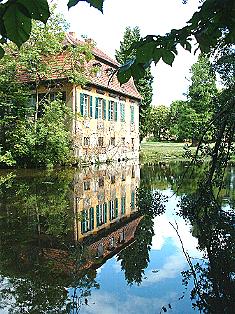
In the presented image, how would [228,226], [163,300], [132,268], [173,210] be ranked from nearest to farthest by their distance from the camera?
1. [163,300]
2. [132,268]
3. [228,226]
4. [173,210]

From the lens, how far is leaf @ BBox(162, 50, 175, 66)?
1.85 m

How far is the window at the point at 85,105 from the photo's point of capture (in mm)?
25141

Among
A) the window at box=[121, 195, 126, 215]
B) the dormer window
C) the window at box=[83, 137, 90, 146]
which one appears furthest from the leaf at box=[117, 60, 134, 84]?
the window at box=[83, 137, 90, 146]

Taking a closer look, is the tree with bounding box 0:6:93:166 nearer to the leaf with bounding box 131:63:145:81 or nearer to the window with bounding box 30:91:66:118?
the window with bounding box 30:91:66:118

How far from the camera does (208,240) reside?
6398 mm

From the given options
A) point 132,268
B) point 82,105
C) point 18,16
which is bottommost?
point 132,268

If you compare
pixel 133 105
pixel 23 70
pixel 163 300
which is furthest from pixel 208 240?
pixel 133 105

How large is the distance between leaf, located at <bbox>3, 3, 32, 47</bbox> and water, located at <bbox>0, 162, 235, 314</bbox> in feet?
11.1

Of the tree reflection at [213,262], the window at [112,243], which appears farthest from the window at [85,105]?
the window at [112,243]

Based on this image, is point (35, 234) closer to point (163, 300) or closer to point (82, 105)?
point (163, 300)

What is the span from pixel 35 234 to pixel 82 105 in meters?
18.7

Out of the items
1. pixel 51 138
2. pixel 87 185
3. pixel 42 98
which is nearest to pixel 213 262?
pixel 87 185

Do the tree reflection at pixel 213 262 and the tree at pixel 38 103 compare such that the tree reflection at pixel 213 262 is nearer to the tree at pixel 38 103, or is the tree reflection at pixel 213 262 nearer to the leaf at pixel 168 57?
the leaf at pixel 168 57

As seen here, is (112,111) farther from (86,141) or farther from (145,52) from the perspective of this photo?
(145,52)
